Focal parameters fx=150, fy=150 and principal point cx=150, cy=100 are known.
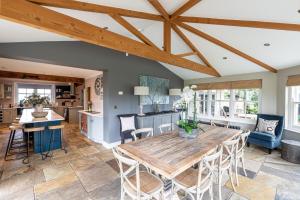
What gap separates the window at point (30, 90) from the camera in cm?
809

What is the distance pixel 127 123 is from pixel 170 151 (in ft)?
7.97

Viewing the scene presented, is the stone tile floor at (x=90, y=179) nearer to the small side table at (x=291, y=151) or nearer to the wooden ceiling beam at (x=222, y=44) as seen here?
the small side table at (x=291, y=151)

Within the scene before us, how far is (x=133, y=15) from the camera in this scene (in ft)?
8.73

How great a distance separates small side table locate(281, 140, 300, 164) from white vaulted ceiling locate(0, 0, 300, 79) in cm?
191

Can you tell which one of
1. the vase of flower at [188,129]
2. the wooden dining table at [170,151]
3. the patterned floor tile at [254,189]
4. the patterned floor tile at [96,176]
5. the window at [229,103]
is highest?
the window at [229,103]

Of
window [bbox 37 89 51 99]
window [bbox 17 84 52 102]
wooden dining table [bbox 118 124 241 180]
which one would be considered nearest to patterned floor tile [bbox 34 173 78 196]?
wooden dining table [bbox 118 124 241 180]

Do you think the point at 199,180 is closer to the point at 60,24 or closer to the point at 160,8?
the point at 60,24

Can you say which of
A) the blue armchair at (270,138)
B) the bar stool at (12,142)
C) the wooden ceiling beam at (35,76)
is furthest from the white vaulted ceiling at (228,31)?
the wooden ceiling beam at (35,76)

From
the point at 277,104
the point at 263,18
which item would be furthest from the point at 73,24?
the point at 277,104

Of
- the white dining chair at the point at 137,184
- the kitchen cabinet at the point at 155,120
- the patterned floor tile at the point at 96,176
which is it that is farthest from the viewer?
the kitchen cabinet at the point at 155,120

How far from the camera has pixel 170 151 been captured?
1.85m

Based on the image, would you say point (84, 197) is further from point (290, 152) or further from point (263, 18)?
point (290, 152)

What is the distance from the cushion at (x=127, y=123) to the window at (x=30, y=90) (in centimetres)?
684

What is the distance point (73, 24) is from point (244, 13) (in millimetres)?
2520
